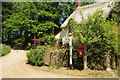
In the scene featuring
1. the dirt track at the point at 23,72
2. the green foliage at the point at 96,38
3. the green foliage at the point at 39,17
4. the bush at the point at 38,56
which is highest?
the green foliage at the point at 39,17

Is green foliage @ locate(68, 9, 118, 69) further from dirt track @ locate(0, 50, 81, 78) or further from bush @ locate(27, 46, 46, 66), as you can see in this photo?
bush @ locate(27, 46, 46, 66)

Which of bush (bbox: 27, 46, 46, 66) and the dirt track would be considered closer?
the dirt track

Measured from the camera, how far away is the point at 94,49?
24.9 feet

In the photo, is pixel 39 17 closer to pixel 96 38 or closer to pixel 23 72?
pixel 23 72

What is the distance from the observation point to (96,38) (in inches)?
282

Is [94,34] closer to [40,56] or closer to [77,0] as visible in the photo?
[40,56]

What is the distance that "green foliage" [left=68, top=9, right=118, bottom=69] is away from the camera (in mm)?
7121

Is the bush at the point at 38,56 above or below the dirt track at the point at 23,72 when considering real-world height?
above

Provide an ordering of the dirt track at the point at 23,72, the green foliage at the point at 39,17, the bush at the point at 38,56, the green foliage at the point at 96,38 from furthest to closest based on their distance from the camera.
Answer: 1. the green foliage at the point at 39,17
2. the bush at the point at 38,56
3. the green foliage at the point at 96,38
4. the dirt track at the point at 23,72

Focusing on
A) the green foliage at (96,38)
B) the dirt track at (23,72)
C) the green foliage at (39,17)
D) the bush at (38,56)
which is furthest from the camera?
the green foliage at (39,17)

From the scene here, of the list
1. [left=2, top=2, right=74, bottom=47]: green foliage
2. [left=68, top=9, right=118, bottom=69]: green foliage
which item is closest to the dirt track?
[left=68, top=9, right=118, bottom=69]: green foliage

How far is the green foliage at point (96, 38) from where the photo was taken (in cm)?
712

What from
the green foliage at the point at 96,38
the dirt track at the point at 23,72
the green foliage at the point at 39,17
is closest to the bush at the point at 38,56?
the dirt track at the point at 23,72

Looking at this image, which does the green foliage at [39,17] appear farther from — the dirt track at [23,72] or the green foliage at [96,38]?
the green foliage at [96,38]
